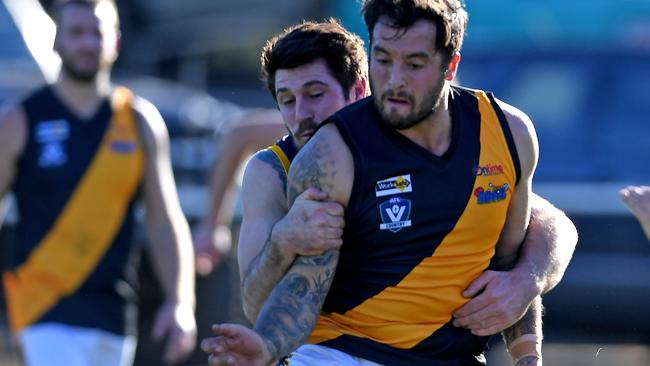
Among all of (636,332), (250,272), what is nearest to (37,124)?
(250,272)

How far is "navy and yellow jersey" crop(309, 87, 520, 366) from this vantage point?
5262 mm

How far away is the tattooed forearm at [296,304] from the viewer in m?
5.04

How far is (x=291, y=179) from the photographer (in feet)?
17.5

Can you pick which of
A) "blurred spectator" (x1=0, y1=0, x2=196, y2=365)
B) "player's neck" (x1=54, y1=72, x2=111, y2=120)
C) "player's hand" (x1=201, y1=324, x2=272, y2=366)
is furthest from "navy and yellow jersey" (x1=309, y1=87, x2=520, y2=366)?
"player's neck" (x1=54, y1=72, x2=111, y2=120)

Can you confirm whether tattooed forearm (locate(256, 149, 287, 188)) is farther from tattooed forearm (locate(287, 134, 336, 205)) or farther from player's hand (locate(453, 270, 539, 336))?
player's hand (locate(453, 270, 539, 336))

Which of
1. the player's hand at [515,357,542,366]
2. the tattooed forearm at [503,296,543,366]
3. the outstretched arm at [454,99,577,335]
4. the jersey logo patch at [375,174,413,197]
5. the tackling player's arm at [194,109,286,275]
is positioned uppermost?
the jersey logo patch at [375,174,413,197]

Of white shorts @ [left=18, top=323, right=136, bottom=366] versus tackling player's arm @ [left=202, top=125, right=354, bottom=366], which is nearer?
tackling player's arm @ [left=202, top=125, right=354, bottom=366]

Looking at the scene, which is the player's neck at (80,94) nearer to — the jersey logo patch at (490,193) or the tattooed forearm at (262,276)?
the tattooed forearm at (262,276)

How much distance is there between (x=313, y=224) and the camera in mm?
5195

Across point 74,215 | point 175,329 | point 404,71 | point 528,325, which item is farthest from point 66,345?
point 404,71

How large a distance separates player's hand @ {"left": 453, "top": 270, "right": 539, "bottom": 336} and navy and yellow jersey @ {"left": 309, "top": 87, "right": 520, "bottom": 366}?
3 centimetres

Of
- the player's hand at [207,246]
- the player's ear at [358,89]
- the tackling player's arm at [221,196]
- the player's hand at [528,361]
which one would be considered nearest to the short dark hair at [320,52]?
the player's ear at [358,89]

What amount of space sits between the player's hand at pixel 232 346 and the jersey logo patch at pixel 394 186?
2.29 ft

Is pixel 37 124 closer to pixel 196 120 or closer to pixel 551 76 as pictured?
pixel 196 120
